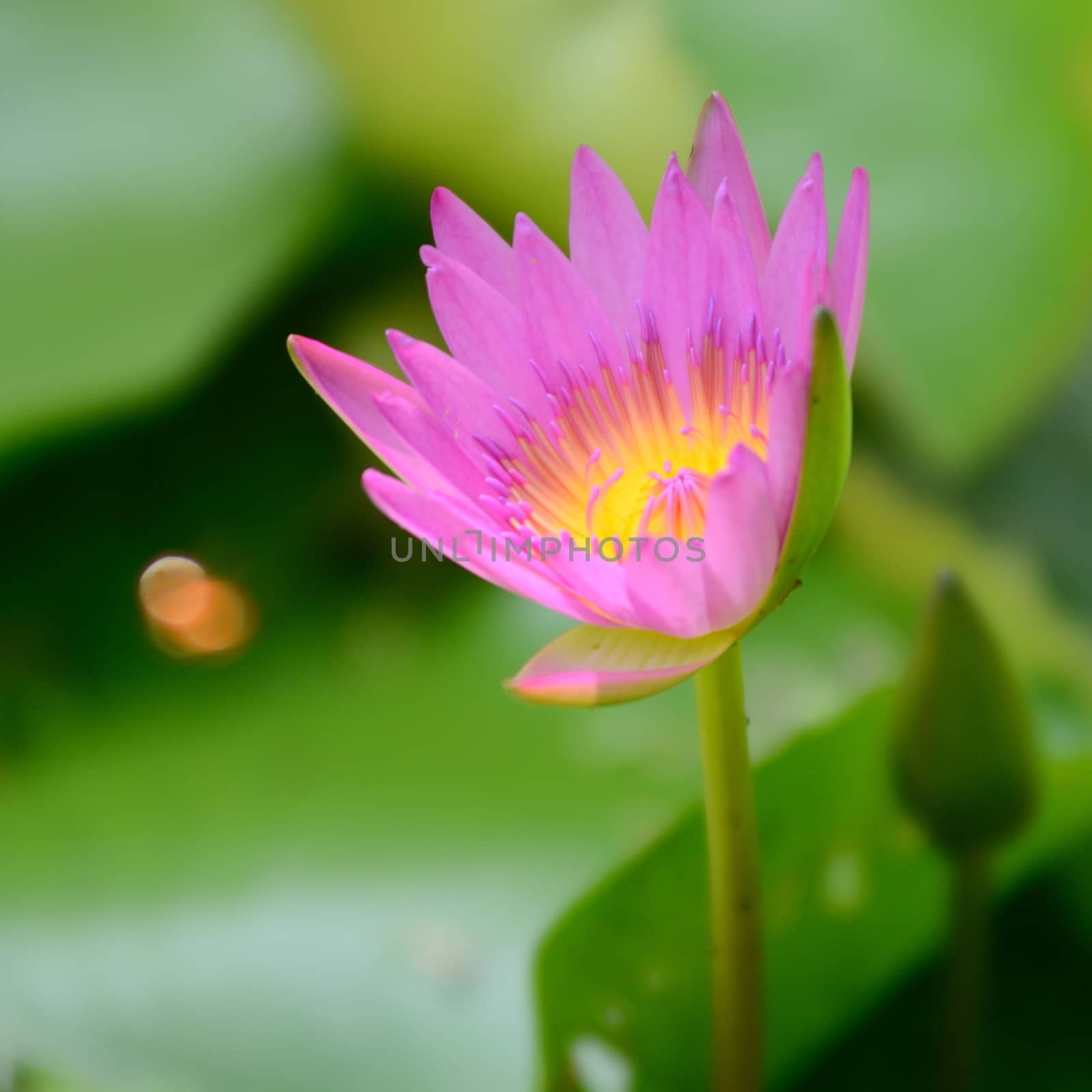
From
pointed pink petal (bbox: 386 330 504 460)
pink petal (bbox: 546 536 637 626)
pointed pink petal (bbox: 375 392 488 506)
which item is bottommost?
pink petal (bbox: 546 536 637 626)

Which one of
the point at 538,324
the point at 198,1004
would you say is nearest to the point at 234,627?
the point at 198,1004

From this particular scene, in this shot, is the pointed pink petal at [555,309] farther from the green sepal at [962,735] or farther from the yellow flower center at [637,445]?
the green sepal at [962,735]

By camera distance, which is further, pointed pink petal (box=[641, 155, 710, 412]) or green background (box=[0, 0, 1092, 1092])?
green background (box=[0, 0, 1092, 1092])

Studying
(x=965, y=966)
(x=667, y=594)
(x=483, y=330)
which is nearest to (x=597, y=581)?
(x=667, y=594)

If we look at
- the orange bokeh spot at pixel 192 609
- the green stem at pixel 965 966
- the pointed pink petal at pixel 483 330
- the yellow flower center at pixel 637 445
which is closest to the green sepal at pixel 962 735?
the green stem at pixel 965 966

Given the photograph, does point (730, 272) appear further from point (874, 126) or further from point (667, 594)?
point (874, 126)

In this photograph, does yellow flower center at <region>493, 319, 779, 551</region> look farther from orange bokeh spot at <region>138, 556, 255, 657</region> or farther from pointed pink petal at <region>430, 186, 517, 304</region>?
orange bokeh spot at <region>138, 556, 255, 657</region>

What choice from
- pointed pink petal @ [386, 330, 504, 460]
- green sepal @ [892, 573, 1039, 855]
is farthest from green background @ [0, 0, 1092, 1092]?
pointed pink petal @ [386, 330, 504, 460]
